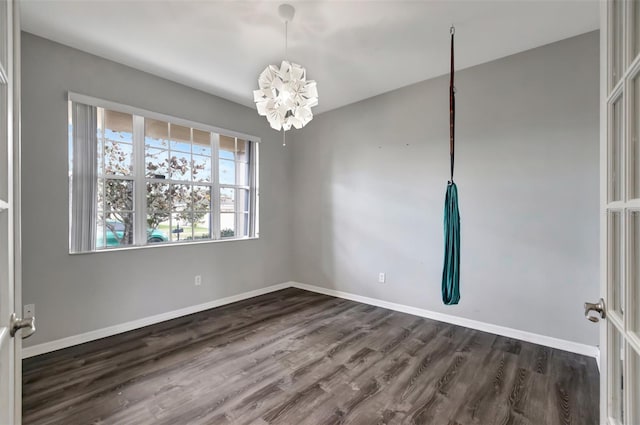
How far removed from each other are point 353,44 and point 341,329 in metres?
2.86

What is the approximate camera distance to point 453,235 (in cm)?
210

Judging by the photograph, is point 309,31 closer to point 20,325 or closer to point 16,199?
point 16,199

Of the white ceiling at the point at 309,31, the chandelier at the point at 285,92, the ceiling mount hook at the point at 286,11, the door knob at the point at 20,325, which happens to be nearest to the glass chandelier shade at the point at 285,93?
the chandelier at the point at 285,92

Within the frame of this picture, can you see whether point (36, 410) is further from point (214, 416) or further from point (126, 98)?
point (126, 98)

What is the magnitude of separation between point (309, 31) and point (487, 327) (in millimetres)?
3394

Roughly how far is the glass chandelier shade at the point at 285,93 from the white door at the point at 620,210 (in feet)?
5.20

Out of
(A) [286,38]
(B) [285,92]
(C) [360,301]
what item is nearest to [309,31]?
(A) [286,38]

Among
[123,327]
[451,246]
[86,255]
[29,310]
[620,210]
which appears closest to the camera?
[620,210]

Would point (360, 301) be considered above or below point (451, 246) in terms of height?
below

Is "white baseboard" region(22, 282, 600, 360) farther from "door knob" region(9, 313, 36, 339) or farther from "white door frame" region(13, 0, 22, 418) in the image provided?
"door knob" region(9, 313, 36, 339)

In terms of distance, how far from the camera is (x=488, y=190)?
313 centimetres

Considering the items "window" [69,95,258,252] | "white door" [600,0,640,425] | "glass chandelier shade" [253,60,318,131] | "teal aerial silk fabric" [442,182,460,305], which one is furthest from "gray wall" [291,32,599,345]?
"white door" [600,0,640,425]

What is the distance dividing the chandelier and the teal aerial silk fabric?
1.19 metres

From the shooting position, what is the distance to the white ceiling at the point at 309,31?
225 cm
